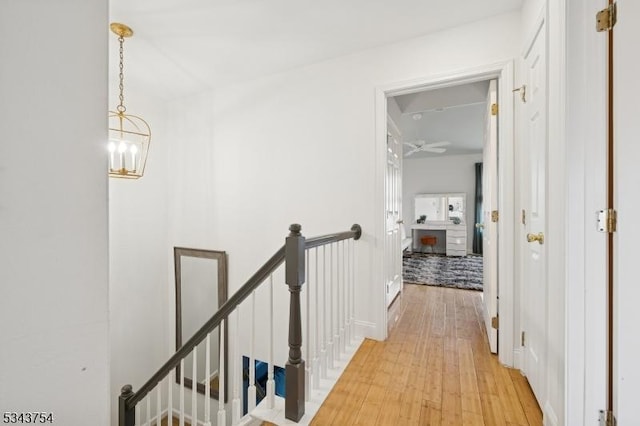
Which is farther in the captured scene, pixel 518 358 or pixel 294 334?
pixel 518 358

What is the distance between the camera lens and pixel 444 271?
5051 mm

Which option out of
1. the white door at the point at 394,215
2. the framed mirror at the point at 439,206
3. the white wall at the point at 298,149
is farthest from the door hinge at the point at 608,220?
the framed mirror at the point at 439,206

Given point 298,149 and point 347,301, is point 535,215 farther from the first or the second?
point 298,149

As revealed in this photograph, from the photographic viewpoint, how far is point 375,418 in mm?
1519

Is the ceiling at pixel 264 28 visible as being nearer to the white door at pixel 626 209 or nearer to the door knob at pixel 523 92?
the door knob at pixel 523 92

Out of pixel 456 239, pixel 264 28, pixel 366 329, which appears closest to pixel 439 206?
pixel 456 239

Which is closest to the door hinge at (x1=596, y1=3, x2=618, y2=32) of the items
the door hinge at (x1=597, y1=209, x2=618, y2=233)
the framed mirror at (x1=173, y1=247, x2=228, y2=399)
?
the door hinge at (x1=597, y1=209, x2=618, y2=233)

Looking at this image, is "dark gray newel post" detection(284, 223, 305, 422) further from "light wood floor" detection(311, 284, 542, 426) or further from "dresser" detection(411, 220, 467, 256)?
"dresser" detection(411, 220, 467, 256)

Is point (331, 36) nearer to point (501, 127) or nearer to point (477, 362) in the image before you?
point (501, 127)

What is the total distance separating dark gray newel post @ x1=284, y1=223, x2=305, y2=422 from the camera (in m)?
1.52

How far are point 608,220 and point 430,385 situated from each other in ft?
4.38

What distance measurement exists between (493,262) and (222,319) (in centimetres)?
196

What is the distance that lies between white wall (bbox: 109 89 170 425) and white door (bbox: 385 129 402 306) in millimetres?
2807

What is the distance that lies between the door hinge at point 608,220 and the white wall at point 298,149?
144cm
